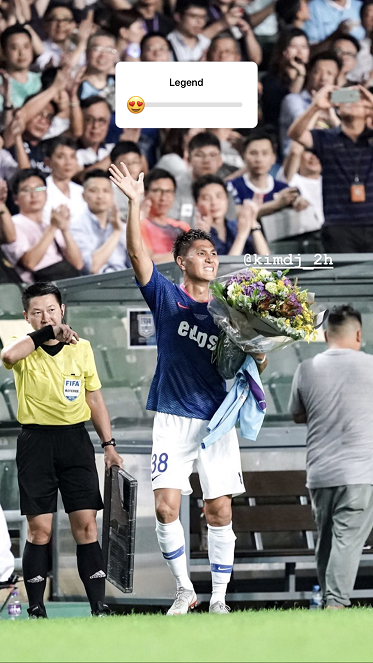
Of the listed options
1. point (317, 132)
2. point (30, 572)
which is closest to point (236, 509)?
point (30, 572)

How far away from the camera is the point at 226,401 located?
4762 mm

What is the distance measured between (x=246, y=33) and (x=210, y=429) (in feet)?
9.44

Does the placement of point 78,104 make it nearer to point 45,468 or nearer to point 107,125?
point 107,125

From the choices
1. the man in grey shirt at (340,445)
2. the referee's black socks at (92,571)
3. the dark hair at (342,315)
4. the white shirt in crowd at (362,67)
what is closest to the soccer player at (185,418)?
the referee's black socks at (92,571)

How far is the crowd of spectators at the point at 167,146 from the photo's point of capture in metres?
6.46

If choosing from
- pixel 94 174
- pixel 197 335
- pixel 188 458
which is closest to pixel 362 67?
pixel 94 174

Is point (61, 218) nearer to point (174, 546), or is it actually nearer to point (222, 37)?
point (222, 37)

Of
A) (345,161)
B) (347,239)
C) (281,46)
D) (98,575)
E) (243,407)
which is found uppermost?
(281,46)

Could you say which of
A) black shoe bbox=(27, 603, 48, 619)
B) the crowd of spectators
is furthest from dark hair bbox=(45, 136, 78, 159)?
black shoe bbox=(27, 603, 48, 619)

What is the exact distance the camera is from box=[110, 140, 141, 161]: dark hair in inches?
257

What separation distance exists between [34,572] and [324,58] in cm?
347

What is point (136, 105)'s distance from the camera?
5785 mm

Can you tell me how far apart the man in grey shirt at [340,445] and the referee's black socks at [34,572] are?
150 cm

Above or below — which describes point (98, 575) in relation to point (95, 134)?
below
